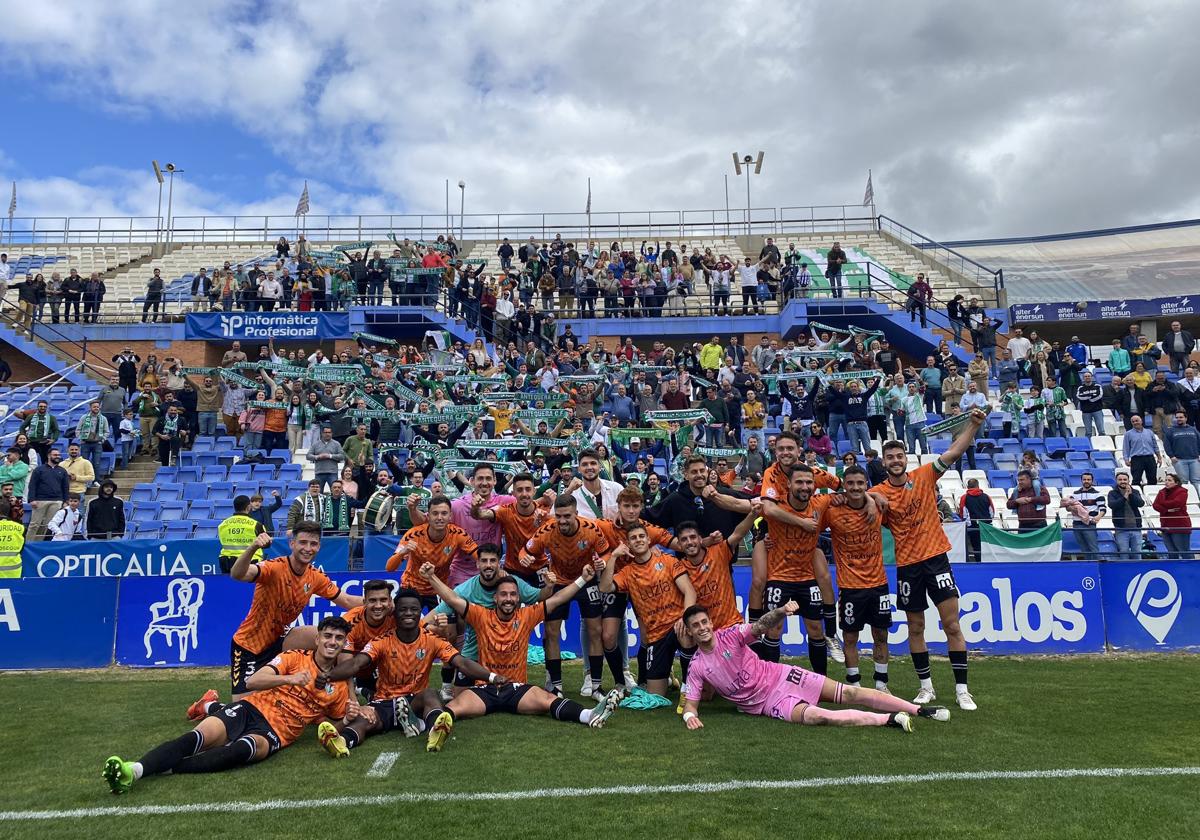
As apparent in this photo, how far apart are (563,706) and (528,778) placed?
2.01 metres

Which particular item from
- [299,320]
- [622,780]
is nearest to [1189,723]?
[622,780]

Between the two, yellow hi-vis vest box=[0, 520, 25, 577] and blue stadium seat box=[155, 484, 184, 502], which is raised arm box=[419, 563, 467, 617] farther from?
blue stadium seat box=[155, 484, 184, 502]

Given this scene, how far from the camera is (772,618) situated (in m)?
8.08

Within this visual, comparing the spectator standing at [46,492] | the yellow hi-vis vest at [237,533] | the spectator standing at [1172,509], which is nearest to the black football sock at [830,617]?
A: the spectator standing at [1172,509]

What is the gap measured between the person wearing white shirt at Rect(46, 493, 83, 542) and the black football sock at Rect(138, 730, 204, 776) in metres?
11.1

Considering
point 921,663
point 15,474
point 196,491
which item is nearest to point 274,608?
point 921,663

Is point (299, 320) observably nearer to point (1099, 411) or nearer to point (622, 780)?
point (1099, 411)

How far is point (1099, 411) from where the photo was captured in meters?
21.4

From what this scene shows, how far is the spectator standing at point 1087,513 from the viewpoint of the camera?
14.2 meters

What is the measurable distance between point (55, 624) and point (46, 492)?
515cm

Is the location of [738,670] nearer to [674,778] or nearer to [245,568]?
[674,778]

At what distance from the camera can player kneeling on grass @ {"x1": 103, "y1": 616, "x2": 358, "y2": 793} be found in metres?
6.62

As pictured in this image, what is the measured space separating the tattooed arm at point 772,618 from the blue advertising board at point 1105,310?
2842 centimetres

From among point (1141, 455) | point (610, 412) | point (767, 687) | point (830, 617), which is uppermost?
point (610, 412)
